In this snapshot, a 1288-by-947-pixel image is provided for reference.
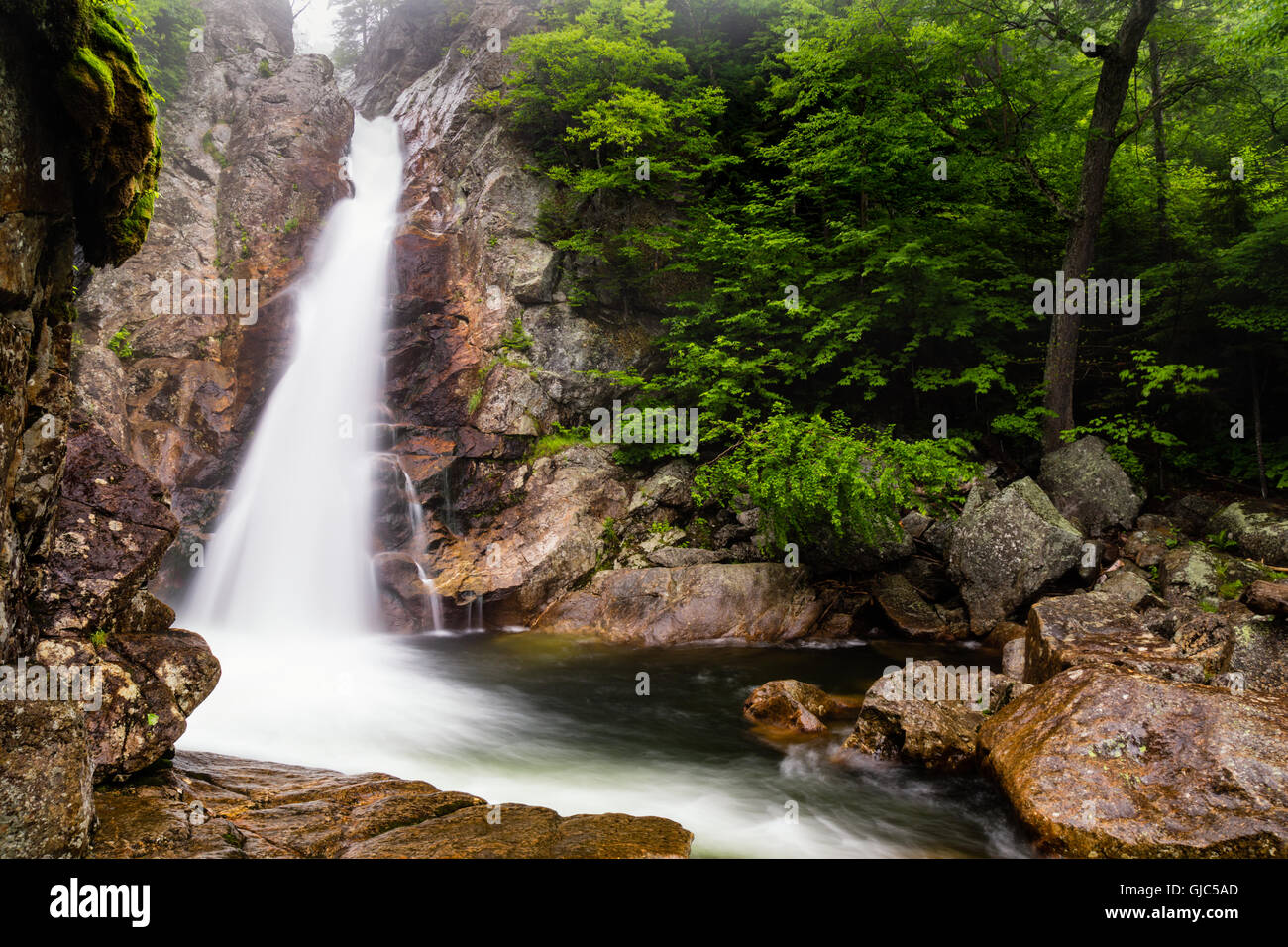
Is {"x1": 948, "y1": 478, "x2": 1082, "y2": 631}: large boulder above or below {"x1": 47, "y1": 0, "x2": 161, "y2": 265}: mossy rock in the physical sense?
below

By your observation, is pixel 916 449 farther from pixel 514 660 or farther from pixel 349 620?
pixel 349 620

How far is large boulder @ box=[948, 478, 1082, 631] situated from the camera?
33.7ft

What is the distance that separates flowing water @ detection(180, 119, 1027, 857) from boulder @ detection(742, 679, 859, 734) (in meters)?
0.38

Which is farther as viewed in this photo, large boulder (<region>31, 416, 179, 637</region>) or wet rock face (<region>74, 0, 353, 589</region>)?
wet rock face (<region>74, 0, 353, 589</region>)

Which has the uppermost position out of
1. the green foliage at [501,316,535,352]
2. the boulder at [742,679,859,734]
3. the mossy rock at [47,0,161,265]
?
the green foliage at [501,316,535,352]

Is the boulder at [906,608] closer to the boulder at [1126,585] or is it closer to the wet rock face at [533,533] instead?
the boulder at [1126,585]

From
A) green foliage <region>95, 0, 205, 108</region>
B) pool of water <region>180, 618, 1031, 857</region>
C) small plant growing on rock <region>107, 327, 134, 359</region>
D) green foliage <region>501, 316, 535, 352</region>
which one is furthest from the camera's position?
green foliage <region>95, 0, 205, 108</region>

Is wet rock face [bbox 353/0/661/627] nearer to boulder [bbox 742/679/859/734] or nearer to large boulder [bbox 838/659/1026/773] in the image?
boulder [bbox 742/679/859/734]

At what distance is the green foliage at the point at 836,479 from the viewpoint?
35.5 feet

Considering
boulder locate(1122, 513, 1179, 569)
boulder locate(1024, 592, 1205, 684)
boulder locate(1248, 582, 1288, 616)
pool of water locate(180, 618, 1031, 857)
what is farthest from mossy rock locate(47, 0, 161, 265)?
boulder locate(1122, 513, 1179, 569)

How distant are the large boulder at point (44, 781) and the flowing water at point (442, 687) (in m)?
3.59

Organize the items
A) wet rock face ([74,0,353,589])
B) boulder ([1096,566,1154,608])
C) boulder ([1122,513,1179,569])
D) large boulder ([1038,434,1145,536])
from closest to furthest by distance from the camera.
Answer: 1. boulder ([1096,566,1154,608])
2. boulder ([1122,513,1179,569])
3. large boulder ([1038,434,1145,536])
4. wet rock face ([74,0,353,589])

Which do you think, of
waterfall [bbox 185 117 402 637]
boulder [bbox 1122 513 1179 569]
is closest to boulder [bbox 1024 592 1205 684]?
boulder [bbox 1122 513 1179 569]

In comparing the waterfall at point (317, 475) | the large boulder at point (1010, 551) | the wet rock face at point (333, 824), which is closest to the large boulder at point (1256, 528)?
the large boulder at point (1010, 551)
